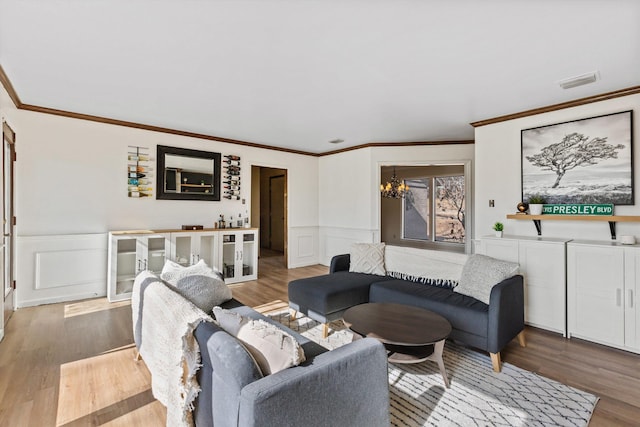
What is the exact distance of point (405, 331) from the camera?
7.07 ft

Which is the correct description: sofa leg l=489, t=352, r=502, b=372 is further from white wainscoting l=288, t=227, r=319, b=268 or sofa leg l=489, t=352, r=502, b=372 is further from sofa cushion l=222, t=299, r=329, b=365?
white wainscoting l=288, t=227, r=319, b=268

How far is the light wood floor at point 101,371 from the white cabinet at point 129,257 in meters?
0.49

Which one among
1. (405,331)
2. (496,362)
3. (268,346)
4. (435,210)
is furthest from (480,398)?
(435,210)

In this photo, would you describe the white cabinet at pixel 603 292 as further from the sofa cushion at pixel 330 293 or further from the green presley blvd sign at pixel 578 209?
the sofa cushion at pixel 330 293

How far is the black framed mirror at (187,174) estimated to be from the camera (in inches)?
190

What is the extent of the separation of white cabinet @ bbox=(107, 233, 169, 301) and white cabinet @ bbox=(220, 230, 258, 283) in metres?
0.95

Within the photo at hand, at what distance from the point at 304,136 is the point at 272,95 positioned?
1.89 m

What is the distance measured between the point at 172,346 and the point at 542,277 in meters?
3.55

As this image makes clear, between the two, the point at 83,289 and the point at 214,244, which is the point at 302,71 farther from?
the point at 83,289

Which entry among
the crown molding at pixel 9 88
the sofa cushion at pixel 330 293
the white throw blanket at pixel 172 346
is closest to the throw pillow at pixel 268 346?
the white throw blanket at pixel 172 346

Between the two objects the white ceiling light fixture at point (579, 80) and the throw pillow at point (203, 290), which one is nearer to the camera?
the throw pillow at point (203, 290)

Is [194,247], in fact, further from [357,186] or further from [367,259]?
[357,186]

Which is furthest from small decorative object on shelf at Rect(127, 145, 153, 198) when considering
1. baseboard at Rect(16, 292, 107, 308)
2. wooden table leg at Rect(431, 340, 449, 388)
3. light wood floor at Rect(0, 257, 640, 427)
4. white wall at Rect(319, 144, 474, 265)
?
wooden table leg at Rect(431, 340, 449, 388)

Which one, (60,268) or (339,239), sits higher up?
(339,239)
